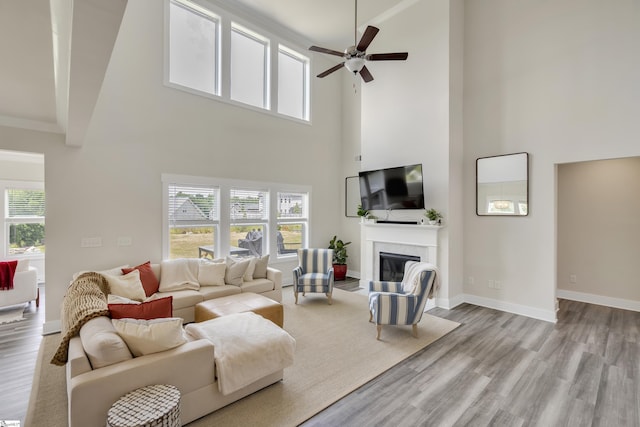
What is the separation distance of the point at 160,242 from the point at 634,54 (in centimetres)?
706

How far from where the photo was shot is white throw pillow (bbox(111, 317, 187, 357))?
2.09m

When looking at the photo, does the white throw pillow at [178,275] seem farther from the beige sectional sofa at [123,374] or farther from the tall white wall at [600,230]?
the tall white wall at [600,230]

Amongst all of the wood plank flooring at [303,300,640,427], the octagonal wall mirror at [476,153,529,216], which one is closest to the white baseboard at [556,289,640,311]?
the wood plank flooring at [303,300,640,427]

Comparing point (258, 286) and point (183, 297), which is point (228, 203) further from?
point (183, 297)

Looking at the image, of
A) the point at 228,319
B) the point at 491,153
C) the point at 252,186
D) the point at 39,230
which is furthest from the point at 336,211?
the point at 39,230

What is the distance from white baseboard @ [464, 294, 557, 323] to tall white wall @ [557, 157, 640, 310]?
146cm

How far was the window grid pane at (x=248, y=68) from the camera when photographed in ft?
18.5

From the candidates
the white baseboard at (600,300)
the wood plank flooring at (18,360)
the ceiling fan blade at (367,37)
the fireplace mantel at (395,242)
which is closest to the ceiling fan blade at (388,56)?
the ceiling fan blade at (367,37)

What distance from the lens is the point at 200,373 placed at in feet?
7.27

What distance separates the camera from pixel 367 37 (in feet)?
10.6

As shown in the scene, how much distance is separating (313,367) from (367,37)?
3.61m

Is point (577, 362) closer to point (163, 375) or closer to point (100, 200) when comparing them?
point (163, 375)

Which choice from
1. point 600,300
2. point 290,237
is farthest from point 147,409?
point 600,300

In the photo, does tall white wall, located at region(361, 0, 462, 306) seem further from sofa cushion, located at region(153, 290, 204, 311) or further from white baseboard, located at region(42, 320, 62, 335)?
white baseboard, located at region(42, 320, 62, 335)
